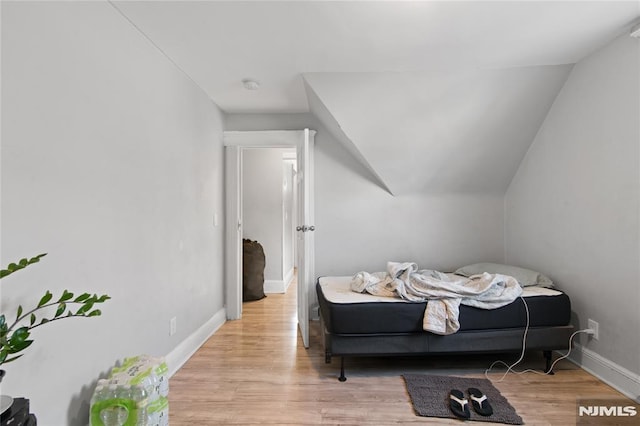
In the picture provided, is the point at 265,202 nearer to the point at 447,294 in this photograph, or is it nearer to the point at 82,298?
the point at 447,294

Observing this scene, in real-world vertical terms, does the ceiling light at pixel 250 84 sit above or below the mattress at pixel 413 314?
above

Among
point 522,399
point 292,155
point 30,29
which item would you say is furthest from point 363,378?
point 292,155

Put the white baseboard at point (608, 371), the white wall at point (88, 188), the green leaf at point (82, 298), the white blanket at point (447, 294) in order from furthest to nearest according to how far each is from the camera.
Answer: the white blanket at point (447, 294), the white baseboard at point (608, 371), the white wall at point (88, 188), the green leaf at point (82, 298)

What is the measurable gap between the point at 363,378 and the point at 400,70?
220cm

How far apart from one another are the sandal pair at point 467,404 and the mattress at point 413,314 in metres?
0.42

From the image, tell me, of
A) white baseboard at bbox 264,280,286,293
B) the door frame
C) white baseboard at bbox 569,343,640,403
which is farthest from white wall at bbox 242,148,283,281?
white baseboard at bbox 569,343,640,403

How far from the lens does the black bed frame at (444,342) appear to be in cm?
229

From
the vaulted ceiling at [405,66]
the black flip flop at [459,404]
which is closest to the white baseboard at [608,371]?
the black flip flop at [459,404]

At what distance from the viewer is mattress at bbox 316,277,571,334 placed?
229 centimetres

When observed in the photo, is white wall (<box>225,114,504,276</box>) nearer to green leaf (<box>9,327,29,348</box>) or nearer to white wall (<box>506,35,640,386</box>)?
white wall (<box>506,35,640,386</box>)

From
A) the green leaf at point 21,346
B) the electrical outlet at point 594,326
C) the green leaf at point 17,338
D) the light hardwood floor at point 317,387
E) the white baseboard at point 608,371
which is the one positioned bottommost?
the light hardwood floor at point 317,387

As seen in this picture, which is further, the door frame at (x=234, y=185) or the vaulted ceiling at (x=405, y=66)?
the door frame at (x=234, y=185)

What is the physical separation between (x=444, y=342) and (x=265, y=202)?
3.27m

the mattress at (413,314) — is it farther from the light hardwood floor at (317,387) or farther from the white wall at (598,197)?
the light hardwood floor at (317,387)
